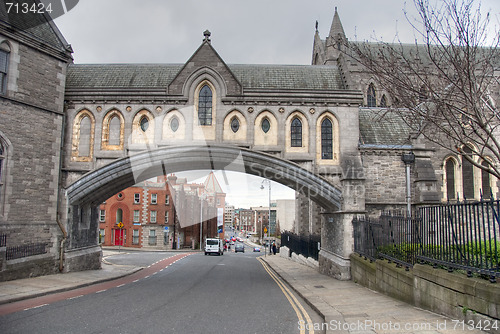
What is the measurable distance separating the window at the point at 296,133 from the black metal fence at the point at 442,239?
492 centimetres

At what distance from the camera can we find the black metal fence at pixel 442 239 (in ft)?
26.2

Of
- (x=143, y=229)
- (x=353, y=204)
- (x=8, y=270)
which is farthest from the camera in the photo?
(x=143, y=229)

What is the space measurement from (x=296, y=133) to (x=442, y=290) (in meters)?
11.4

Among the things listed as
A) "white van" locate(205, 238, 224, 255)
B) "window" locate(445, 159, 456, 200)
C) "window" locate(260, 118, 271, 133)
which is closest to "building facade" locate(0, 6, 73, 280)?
"window" locate(260, 118, 271, 133)

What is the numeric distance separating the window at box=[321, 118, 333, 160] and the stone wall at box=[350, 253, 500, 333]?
21.8ft

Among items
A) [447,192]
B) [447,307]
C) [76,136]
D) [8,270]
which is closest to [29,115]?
[76,136]

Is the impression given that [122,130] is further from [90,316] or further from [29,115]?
[90,316]

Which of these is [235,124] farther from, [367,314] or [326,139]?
[367,314]

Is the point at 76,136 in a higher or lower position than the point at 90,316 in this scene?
higher

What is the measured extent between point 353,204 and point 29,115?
45.4 feet

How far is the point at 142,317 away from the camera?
372 inches

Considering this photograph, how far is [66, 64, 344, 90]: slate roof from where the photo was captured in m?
20.0

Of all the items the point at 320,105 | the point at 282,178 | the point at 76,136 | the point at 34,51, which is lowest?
the point at 282,178

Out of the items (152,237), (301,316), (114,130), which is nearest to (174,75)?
(114,130)
